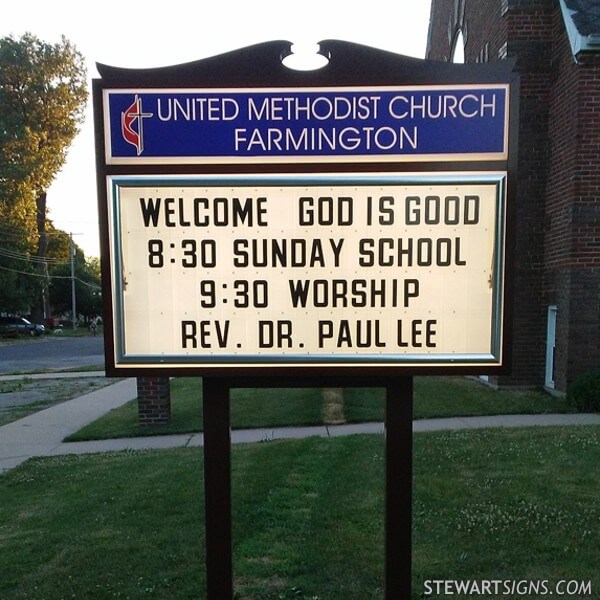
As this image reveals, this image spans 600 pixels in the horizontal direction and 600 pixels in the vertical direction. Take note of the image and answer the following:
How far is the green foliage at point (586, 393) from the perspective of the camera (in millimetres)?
8570

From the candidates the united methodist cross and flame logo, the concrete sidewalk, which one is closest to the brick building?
the concrete sidewalk

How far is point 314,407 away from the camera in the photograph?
31.3 ft

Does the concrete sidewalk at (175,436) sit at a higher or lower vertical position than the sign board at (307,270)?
lower

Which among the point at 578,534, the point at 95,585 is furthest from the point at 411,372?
the point at 95,585

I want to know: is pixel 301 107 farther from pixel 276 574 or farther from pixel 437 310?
pixel 276 574

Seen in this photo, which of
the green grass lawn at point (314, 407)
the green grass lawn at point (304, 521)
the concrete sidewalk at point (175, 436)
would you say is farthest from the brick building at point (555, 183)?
the green grass lawn at point (304, 521)

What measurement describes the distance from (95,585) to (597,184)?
9.86 m

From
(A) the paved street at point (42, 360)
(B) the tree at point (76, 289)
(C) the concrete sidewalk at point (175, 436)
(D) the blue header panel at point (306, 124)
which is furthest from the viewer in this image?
(B) the tree at point (76, 289)

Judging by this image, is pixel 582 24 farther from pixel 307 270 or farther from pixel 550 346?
pixel 307 270

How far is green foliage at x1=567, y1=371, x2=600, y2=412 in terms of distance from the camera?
28.1ft

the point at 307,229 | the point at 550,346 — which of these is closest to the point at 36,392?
the point at 550,346

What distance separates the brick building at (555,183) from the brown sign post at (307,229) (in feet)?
25.0

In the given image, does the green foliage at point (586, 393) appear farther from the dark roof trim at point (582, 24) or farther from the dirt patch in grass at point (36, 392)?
the dirt patch in grass at point (36, 392)

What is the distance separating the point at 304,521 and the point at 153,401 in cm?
476
